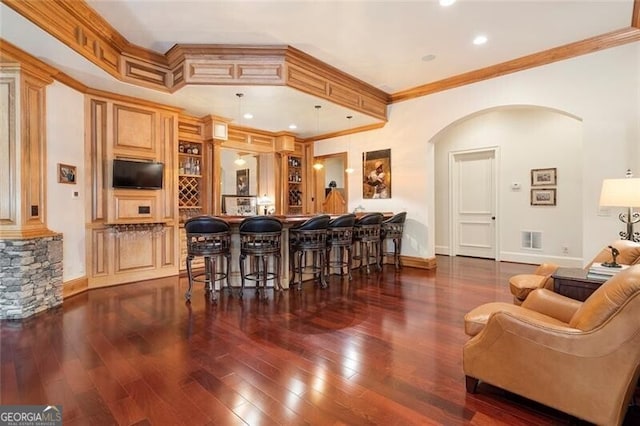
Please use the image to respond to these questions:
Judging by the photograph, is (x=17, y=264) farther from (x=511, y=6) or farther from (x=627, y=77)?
(x=627, y=77)

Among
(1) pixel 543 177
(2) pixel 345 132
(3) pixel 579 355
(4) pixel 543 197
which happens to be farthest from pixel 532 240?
(3) pixel 579 355

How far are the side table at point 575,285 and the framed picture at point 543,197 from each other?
4.14 metres

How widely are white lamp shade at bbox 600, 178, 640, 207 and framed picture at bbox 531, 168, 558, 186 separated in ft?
12.0

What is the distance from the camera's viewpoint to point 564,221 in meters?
5.75

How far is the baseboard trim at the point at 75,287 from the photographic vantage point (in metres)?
4.04

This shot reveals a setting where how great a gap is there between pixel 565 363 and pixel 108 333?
137 inches

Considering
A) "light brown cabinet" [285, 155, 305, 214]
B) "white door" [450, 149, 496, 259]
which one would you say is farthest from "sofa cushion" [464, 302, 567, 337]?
"light brown cabinet" [285, 155, 305, 214]

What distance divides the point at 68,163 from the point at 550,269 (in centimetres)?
590

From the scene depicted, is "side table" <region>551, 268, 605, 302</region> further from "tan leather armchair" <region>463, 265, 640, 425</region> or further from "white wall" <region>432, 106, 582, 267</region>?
"white wall" <region>432, 106, 582, 267</region>

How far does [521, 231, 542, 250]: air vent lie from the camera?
6.02 metres

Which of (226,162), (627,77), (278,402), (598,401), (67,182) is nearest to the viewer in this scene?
(598,401)

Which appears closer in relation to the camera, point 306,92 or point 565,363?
point 565,363

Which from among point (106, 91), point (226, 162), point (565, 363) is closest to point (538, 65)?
point (565, 363)

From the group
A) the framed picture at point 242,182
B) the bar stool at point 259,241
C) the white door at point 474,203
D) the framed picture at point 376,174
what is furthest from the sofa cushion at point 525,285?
the framed picture at point 242,182
